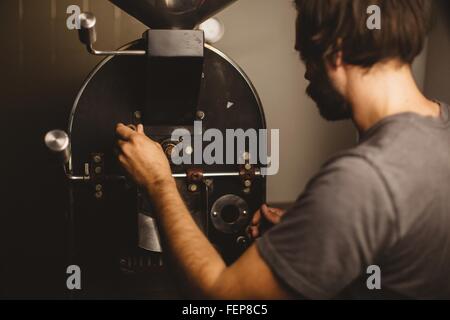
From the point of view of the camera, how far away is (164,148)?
1.24 meters

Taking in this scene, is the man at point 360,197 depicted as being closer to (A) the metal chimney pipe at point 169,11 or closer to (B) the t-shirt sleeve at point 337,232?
(B) the t-shirt sleeve at point 337,232

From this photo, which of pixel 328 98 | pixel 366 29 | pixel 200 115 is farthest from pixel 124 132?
pixel 366 29

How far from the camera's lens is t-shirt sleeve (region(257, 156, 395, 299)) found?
30.3 inches

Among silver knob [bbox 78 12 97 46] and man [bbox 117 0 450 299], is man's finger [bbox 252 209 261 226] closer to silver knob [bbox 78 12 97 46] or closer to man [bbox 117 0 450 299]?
man [bbox 117 0 450 299]

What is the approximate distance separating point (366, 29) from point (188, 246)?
0.52m

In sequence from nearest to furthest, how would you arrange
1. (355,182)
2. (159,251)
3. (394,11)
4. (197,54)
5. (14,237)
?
(355,182) < (394,11) < (197,54) < (159,251) < (14,237)

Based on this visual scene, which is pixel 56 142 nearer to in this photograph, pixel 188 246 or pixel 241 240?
pixel 188 246

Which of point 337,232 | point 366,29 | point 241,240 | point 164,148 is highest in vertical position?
point 366,29

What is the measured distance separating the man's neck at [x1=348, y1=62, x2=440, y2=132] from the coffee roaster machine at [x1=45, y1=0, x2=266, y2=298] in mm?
376

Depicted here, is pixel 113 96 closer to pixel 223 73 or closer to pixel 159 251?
pixel 223 73

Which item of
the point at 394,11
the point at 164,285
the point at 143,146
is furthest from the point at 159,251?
the point at 394,11

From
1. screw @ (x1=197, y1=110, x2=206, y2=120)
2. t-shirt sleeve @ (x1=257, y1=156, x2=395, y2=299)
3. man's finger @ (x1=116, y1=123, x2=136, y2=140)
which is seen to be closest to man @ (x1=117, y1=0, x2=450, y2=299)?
t-shirt sleeve @ (x1=257, y1=156, x2=395, y2=299)

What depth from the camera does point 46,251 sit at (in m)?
1.74

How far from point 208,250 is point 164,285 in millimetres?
442
